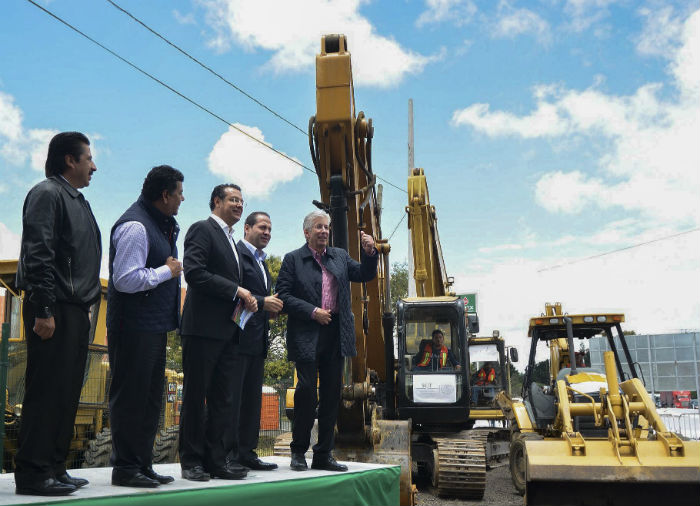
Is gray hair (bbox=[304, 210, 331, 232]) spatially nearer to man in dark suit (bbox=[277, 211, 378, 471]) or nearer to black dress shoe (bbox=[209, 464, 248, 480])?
man in dark suit (bbox=[277, 211, 378, 471])

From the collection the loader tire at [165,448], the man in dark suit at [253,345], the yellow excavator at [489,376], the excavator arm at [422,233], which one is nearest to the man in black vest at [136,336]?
the man in dark suit at [253,345]

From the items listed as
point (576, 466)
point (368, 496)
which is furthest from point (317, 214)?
point (576, 466)

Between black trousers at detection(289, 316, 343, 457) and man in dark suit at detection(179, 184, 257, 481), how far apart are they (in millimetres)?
757

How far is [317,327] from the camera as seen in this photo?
461 centimetres

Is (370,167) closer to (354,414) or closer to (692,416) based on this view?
(354,414)

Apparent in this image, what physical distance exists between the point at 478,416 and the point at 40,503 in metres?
10.5

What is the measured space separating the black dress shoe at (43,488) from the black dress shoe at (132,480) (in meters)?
0.36

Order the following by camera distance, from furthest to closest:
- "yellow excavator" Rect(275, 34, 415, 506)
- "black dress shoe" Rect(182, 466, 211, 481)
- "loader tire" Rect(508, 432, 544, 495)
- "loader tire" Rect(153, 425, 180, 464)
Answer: "loader tire" Rect(508, 432, 544, 495) < "loader tire" Rect(153, 425, 180, 464) < "yellow excavator" Rect(275, 34, 415, 506) < "black dress shoe" Rect(182, 466, 211, 481)

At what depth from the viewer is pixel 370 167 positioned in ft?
23.1

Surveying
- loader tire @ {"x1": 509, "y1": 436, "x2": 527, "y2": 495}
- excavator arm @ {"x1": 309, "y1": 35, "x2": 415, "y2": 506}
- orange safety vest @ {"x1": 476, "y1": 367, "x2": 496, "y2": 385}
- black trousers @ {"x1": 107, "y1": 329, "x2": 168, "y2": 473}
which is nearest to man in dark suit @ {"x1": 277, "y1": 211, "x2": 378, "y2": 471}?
black trousers @ {"x1": 107, "y1": 329, "x2": 168, "y2": 473}

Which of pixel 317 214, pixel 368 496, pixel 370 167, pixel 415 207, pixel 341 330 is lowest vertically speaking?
pixel 368 496

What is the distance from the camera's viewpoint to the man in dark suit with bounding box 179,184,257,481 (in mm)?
3783

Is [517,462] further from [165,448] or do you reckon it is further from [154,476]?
[154,476]

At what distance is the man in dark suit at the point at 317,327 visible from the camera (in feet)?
14.9
